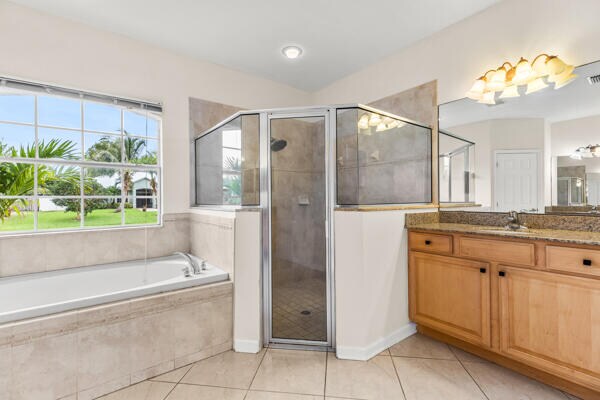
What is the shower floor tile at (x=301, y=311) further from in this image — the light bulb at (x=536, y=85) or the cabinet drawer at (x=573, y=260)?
the light bulb at (x=536, y=85)

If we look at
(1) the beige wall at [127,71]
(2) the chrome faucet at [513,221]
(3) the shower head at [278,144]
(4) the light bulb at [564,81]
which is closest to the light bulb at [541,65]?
(4) the light bulb at [564,81]

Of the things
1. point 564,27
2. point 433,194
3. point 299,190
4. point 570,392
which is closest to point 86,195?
point 299,190

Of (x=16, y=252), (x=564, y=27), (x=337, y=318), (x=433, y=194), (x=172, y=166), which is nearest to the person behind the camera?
(x=564, y=27)

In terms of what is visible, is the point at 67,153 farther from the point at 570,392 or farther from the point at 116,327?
the point at 570,392

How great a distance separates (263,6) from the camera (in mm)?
2027

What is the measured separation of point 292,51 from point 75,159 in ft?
7.17

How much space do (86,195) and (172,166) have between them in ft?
2.45

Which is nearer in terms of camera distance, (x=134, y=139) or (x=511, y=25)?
(x=511, y=25)

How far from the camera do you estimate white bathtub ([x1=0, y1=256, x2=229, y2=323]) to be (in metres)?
1.52

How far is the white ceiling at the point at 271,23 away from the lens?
2010 mm

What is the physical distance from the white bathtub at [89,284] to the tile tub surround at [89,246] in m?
0.08

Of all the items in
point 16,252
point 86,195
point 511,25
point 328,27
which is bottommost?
point 16,252

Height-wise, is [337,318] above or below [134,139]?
below

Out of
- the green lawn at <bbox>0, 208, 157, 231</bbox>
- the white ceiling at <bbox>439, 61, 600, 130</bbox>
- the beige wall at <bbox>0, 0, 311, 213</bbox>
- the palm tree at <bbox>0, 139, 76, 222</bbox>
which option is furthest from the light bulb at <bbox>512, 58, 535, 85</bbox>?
the palm tree at <bbox>0, 139, 76, 222</bbox>
